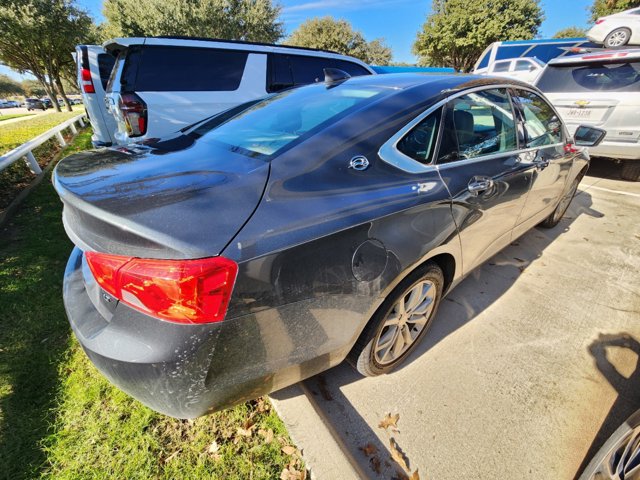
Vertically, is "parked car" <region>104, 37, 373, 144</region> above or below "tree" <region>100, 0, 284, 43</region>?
below

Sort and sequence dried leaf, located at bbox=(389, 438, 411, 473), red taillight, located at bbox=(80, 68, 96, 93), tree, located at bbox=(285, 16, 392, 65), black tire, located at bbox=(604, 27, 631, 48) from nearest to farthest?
dried leaf, located at bbox=(389, 438, 411, 473)
red taillight, located at bbox=(80, 68, 96, 93)
black tire, located at bbox=(604, 27, 631, 48)
tree, located at bbox=(285, 16, 392, 65)

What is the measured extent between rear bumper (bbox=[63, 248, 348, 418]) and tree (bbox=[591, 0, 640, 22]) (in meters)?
32.0

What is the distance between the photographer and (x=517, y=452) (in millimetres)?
1625

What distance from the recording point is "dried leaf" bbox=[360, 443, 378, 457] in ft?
5.29

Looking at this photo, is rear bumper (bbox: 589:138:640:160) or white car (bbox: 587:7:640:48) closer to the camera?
rear bumper (bbox: 589:138:640:160)

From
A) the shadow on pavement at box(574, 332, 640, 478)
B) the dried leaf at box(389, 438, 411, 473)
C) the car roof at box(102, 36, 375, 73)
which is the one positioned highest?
the car roof at box(102, 36, 375, 73)

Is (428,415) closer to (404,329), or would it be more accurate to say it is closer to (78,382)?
(404,329)

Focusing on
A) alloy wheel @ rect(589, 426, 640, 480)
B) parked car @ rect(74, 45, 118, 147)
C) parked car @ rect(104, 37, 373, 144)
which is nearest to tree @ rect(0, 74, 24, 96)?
parked car @ rect(74, 45, 118, 147)

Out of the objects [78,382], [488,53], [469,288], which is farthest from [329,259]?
[488,53]

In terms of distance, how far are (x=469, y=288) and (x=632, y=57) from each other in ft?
16.1

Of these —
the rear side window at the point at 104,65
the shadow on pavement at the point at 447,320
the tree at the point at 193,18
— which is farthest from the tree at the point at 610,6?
the rear side window at the point at 104,65

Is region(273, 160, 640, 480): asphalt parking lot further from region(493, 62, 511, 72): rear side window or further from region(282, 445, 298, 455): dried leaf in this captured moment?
region(493, 62, 511, 72): rear side window

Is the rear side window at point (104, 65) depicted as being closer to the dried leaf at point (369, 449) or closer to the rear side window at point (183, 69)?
the rear side window at point (183, 69)

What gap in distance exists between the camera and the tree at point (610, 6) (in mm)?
21016
